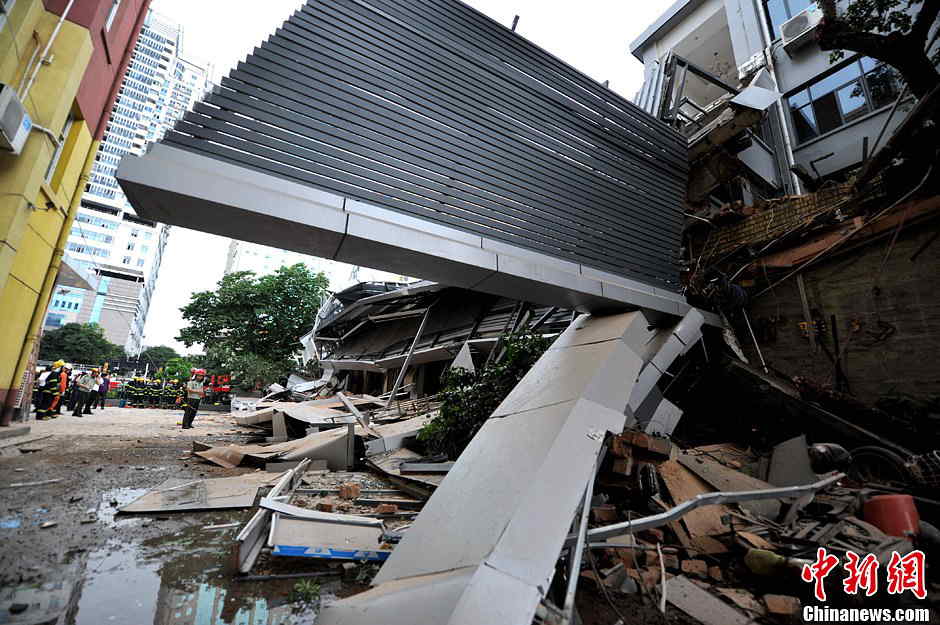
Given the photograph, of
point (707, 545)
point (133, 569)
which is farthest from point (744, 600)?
point (133, 569)

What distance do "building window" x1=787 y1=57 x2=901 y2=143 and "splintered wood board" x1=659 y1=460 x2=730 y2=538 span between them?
39.0 ft

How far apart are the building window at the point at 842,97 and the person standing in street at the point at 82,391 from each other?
77.9 feet

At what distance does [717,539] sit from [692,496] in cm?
68

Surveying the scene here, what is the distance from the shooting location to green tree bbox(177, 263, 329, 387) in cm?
2223

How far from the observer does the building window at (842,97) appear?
9680 millimetres

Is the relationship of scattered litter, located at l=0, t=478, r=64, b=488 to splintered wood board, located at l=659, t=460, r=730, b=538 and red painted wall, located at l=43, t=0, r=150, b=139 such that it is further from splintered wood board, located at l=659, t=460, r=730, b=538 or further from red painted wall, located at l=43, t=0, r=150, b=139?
splintered wood board, located at l=659, t=460, r=730, b=538

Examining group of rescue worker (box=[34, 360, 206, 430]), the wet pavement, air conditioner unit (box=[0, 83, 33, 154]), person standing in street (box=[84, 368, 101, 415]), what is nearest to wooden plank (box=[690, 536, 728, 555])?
the wet pavement

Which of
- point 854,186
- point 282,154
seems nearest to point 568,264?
point 282,154

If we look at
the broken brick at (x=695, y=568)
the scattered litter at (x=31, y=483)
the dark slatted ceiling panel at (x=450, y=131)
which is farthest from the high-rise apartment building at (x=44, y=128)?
the broken brick at (x=695, y=568)

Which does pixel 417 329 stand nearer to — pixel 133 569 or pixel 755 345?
pixel 755 345

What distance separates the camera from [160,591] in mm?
2471

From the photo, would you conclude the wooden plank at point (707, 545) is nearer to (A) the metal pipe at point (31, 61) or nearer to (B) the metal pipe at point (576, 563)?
(B) the metal pipe at point (576, 563)

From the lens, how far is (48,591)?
7.73 feet

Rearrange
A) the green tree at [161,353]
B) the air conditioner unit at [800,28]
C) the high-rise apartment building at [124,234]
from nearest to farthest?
the air conditioner unit at [800,28] → the green tree at [161,353] → the high-rise apartment building at [124,234]
